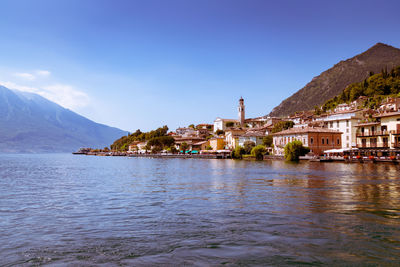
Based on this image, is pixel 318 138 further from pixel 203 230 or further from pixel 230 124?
pixel 230 124

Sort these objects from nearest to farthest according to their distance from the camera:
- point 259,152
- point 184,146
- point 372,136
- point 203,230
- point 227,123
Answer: point 203,230, point 372,136, point 259,152, point 184,146, point 227,123

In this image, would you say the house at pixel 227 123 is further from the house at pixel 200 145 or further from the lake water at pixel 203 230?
the lake water at pixel 203 230

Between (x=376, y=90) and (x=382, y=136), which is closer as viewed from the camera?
(x=382, y=136)

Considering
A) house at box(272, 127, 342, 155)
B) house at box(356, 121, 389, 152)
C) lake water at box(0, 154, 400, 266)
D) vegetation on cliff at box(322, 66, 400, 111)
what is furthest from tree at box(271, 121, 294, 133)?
lake water at box(0, 154, 400, 266)

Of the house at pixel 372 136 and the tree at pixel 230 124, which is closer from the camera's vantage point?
the house at pixel 372 136

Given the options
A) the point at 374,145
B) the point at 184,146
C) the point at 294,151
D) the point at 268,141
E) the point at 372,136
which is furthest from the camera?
the point at 184,146

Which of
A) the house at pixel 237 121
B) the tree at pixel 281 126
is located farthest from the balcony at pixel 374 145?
the house at pixel 237 121

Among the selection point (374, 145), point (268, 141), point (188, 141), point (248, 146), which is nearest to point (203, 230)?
point (374, 145)

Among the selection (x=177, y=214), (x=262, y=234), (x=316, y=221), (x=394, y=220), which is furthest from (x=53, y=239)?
(x=394, y=220)

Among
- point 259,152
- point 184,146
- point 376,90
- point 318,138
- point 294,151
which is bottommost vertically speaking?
point 259,152

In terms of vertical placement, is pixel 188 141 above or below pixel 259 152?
above

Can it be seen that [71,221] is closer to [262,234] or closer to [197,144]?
[262,234]

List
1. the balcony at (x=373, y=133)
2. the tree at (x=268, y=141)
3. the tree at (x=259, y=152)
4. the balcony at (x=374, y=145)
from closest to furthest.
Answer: the balcony at (x=374, y=145), the balcony at (x=373, y=133), the tree at (x=259, y=152), the tree at (x=268, y=141)

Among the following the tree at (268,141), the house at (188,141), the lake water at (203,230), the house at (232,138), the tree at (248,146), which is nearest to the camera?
the lake water at (203,230)
